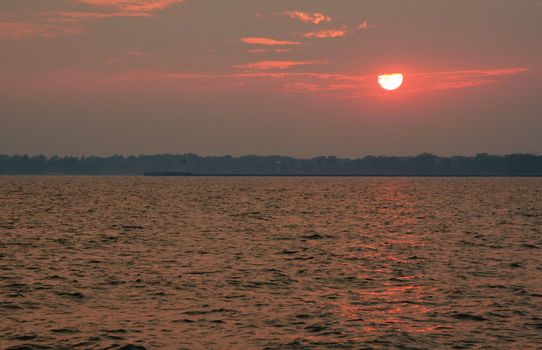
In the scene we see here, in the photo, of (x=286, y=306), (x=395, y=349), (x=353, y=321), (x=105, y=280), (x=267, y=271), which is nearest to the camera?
(x=395, y=349)

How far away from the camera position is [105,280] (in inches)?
1427

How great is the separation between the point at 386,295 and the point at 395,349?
9.49 metres

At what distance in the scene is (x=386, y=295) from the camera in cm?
3250

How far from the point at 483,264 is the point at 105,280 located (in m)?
22.5

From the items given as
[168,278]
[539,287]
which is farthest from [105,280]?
[539,287]

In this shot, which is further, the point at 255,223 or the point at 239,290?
the point at 255,223

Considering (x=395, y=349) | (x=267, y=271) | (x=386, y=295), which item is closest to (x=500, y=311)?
(x=386, y=295)

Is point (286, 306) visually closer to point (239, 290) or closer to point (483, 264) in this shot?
point (239, 290)

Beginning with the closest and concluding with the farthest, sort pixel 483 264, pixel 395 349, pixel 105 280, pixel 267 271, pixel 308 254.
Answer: pixel 395 349 → pixel 105 280 → pixel 267 271 → pixel 483 264 → pixel 308 254

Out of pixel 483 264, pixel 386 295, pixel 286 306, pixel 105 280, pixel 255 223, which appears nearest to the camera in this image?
pixel 286 306

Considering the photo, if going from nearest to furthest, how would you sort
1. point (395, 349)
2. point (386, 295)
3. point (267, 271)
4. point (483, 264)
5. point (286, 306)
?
point (395, 349), point (286, 306), point (386, 295), point (267, 271), point (483, 264)

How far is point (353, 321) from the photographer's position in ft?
88.9

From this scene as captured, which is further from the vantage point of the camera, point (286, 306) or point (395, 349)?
point (286, 306)

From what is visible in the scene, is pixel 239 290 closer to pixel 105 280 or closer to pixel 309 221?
pixel 105 280
